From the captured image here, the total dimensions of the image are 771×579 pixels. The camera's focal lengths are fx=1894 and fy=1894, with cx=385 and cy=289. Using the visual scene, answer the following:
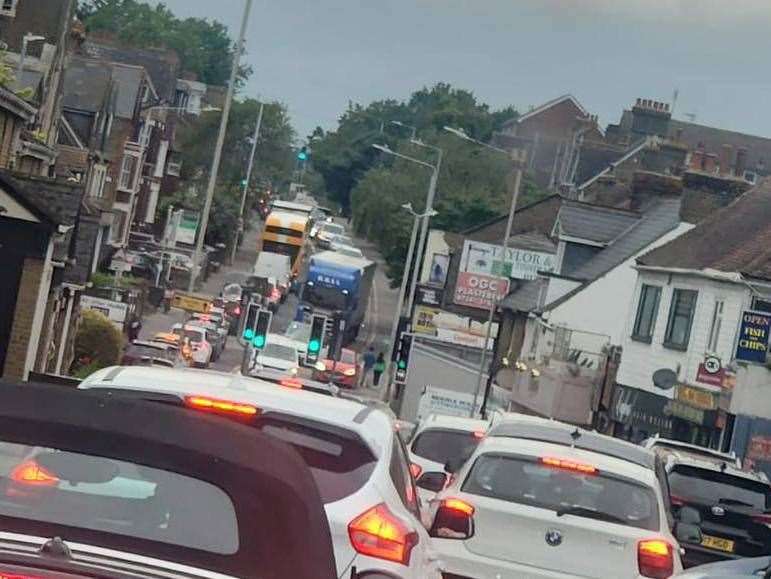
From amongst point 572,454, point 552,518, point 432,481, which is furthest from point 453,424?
point 552,518

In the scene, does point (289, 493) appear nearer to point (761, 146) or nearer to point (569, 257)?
point (569, 257)

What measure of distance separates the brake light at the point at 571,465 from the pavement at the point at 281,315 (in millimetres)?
54909

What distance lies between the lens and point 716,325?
4322 centimetres

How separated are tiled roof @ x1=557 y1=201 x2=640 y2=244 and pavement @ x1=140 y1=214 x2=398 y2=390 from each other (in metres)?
13.1

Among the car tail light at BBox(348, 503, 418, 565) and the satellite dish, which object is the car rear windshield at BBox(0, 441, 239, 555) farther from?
the satellite dish

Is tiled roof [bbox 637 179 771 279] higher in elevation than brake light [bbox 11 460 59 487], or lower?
higher

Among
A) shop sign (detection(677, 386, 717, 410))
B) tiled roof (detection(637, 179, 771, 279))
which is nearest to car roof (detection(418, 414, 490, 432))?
shop sign (detection(677, 386, 717, 410))

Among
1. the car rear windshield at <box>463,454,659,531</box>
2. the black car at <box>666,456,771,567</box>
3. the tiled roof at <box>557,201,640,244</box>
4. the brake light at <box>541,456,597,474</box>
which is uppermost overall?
the tiled roof at <box>557,201,640,244</box>

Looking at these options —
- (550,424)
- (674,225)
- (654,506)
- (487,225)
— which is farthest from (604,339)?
(654,506)

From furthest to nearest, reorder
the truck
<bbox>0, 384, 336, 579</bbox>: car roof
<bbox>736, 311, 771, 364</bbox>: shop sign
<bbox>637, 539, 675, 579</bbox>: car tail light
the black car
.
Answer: the truck
<bbox>736, 311, 771, 364</bbox>: shop sign
the black car
<bbox>637, 539, 675, 579</bbox>: car tail light
<bbox>0, 384, 336, 579</bbox>: car roof

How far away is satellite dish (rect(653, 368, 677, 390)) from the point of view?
45.2 meters

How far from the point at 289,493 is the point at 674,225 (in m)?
50.2

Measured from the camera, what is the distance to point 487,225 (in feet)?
293

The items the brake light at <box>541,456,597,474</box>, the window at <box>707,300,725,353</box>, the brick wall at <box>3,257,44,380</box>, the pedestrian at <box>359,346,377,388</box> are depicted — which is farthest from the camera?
the pedestrian at <box>359,346,377,388</box>
